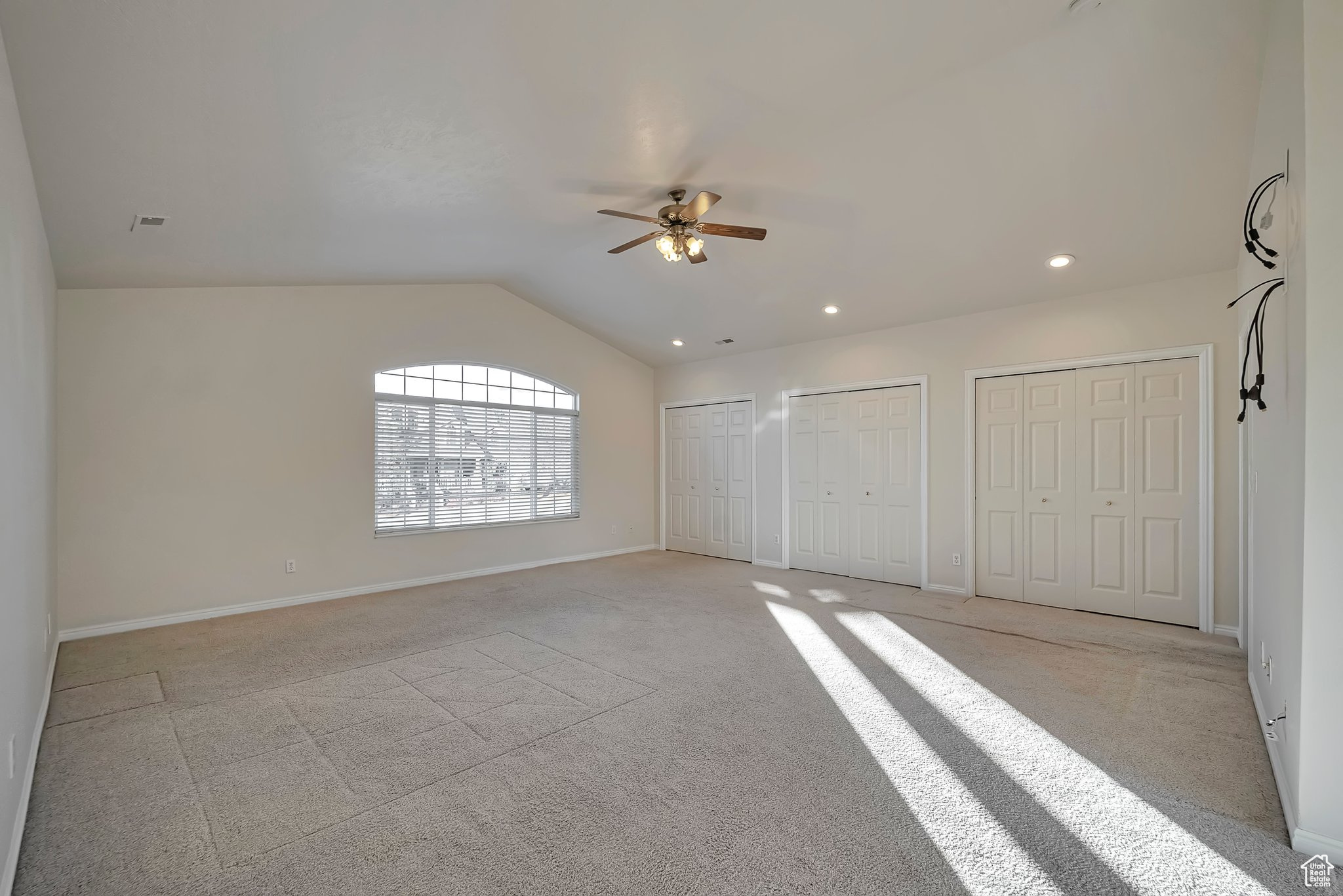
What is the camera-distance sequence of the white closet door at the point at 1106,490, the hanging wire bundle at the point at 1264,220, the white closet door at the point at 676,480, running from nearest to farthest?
the hanging wire bundle at the point at 1264,220 < the white closet door at the point at 1106,490 < the white closet door at the point at 676,480

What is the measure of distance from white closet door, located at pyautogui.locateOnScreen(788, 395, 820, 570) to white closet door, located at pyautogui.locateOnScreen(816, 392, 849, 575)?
0.05m

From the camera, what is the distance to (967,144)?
137 inches

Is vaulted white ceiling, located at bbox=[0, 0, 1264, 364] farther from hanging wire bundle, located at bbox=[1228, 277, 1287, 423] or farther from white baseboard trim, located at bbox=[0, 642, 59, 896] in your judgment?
white baseboard trim, located at bbox=[0, 642, 59, 896]

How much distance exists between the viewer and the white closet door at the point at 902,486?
5.94m

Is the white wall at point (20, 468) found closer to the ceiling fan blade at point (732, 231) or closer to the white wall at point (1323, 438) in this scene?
the ceiling fan blade at point (732, 231)

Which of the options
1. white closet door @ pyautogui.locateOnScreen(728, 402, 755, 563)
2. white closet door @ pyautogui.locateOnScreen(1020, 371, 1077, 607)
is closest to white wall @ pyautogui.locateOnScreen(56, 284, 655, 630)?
white closet door @ pyautogui.locateOnScreen(728, 402, 755, 563)

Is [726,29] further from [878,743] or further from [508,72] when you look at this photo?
[878,743]

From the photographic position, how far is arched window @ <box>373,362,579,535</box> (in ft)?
19.6

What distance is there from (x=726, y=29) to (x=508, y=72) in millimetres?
919

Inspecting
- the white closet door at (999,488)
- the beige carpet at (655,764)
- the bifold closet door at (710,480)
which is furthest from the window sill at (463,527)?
the white closet door at (999,488)

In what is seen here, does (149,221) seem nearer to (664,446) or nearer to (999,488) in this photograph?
(664,446)

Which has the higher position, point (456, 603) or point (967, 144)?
point (967, 144)

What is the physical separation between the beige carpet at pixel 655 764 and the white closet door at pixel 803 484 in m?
2.43

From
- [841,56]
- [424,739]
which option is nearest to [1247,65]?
[841,56]
